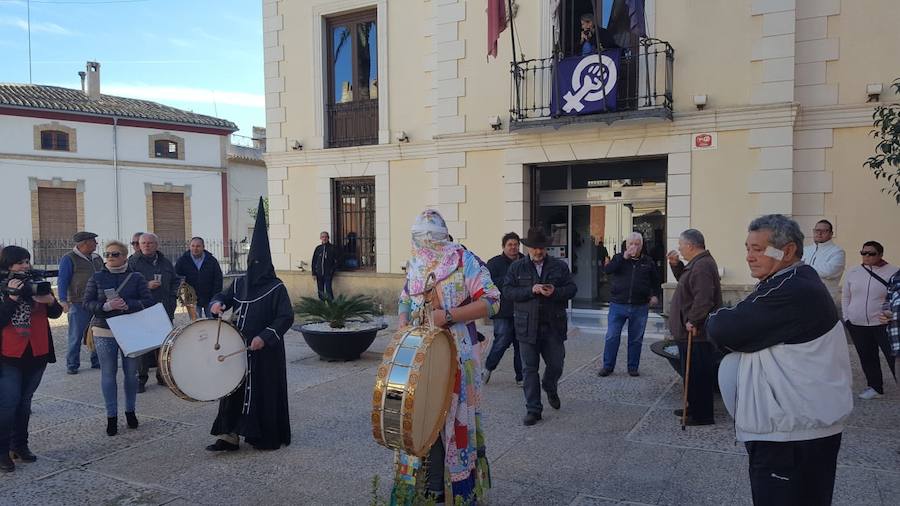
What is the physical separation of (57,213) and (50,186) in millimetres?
1253

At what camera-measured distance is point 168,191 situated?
32.2 metres

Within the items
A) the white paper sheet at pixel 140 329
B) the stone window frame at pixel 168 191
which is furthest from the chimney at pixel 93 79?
the white paper sheet at pixel 140 329

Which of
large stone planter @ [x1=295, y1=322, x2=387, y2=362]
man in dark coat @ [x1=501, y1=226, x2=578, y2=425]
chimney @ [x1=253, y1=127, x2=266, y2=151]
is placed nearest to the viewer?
man in dark coat @ [x1=501, y1=226, x2=578, y2=425]

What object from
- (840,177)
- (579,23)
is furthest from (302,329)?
(840,177)

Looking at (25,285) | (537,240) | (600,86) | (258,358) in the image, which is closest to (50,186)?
(600,86)

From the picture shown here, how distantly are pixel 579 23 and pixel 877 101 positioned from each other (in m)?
4.73

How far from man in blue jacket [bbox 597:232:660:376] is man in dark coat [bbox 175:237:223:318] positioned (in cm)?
549

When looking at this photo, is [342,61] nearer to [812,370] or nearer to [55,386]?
[55,386]

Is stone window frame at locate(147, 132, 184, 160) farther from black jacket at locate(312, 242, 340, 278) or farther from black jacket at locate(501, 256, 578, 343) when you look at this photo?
black jacket at locate(501, 256, 578, 343)

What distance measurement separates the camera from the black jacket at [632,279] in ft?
24.6

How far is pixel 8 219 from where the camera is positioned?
27.5m

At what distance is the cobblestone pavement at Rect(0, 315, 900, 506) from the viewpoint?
4305mm

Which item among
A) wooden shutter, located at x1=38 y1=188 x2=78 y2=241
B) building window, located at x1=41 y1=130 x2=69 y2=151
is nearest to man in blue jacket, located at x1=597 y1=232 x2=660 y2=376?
wooden shutter, located at x1=38 y1=188 x2=78 y2=241

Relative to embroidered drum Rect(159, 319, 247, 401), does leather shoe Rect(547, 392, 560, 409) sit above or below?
below
